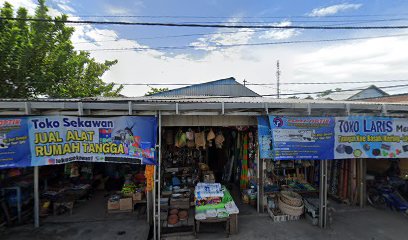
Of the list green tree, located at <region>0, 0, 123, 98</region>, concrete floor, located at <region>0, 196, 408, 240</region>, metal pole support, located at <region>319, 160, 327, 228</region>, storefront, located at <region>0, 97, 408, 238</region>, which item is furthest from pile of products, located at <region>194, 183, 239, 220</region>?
green tree, located at <region>0, 0, 123, 98</region>

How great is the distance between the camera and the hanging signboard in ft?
18.7

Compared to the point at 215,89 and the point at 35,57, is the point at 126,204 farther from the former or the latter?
the point at 215,89

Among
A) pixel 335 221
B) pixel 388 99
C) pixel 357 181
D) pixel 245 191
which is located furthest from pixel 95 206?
pixel 388 99

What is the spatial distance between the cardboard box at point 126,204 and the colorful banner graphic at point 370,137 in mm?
6908

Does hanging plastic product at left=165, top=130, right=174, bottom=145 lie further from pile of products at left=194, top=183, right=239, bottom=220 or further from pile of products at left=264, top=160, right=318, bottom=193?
pile of products at left=264, top=160, right=318, bottom=193

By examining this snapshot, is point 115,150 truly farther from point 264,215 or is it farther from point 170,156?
point 264,215

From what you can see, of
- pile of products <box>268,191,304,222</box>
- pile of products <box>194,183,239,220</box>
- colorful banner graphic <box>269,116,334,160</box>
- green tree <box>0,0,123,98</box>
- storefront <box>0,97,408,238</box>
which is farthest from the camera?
green tree <box>0,0,123,98</box>

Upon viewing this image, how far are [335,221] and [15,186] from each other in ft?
34.5

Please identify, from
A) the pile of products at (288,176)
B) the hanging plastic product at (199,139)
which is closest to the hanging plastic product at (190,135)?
the hanging plastic product at (199,139)

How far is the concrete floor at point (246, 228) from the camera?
21.0 feet

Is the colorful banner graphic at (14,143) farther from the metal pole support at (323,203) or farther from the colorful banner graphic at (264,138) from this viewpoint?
the metal pole support at (323,203)

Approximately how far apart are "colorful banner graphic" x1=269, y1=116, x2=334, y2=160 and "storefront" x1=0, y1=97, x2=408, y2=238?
0.40 feet

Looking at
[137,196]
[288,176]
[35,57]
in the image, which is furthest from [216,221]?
[35,57]

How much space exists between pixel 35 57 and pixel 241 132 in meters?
11.8
